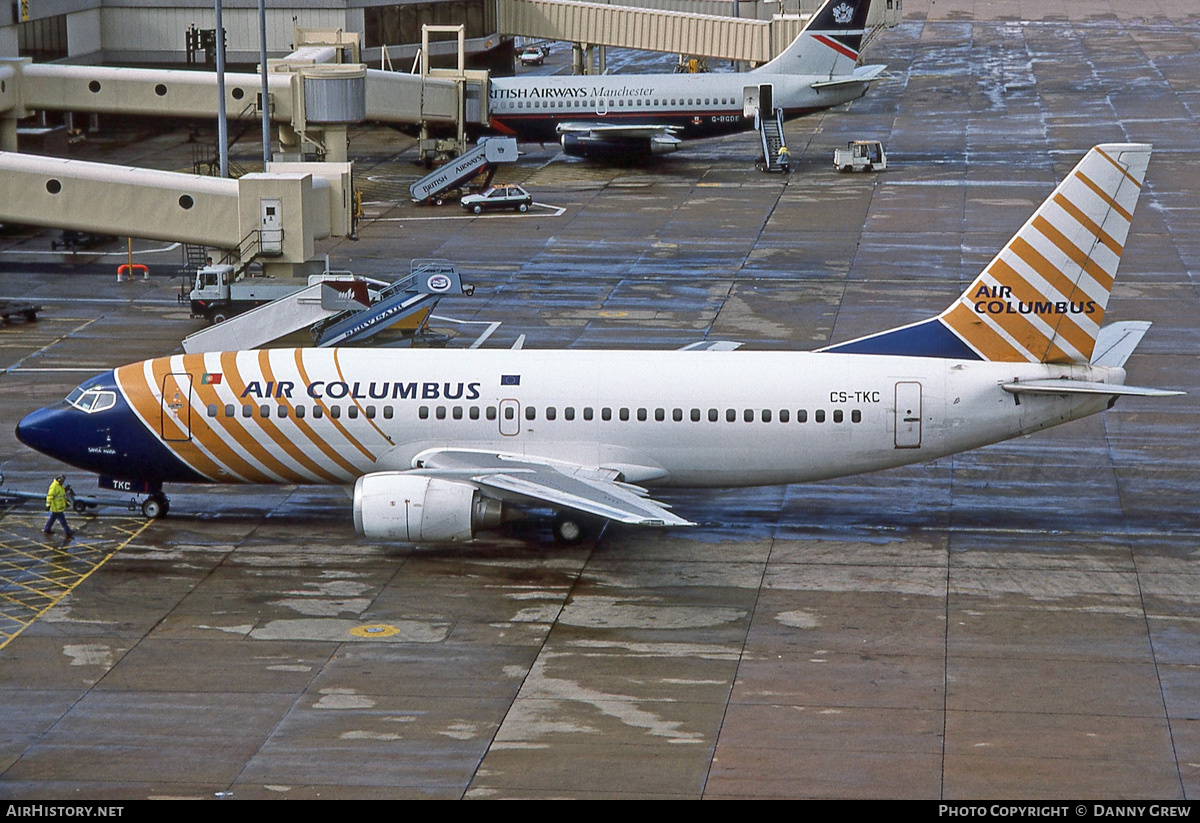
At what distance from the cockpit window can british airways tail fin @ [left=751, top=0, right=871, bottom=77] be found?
199 ft

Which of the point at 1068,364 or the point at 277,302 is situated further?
the point at 277,302

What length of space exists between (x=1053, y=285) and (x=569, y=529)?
42.6 feet

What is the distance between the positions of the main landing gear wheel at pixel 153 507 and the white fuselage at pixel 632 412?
2.06 meters

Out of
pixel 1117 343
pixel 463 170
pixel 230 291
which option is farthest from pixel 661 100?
pixel 1117 343

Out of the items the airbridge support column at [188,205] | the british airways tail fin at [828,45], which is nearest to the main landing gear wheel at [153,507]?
the airbridge support column at [188,205]

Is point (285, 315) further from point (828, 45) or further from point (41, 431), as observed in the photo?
point (828, 45)

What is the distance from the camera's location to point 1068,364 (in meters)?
39.2

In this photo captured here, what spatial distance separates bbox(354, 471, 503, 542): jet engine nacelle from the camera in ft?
120

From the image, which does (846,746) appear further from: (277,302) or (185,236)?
(185,236)

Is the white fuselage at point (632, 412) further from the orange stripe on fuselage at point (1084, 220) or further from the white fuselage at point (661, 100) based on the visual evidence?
the white fuselage at point (661, 100)

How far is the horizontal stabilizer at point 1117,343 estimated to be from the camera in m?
39.8

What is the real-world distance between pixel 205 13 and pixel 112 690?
80.0 meters

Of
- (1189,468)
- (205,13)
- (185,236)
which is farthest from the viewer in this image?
(205,13)
